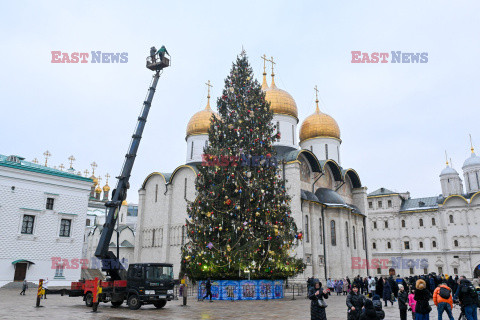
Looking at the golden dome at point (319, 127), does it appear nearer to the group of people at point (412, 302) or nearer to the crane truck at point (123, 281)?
the crane truck at point (123, 281)

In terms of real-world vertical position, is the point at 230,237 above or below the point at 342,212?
below

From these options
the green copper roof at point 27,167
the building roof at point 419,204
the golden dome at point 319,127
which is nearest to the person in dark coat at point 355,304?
the green copper roof at point 27,167

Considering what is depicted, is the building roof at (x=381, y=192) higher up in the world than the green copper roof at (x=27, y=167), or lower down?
higher up

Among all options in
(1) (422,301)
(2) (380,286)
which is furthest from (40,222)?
(1) (422,301)

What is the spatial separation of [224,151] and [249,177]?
5.61 ft

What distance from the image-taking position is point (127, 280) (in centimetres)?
1467

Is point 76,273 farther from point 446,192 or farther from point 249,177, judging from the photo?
point 446,192

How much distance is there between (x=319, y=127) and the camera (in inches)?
1543

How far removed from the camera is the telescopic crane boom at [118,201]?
1455 cm

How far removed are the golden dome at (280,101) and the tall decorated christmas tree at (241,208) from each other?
51.6 ft

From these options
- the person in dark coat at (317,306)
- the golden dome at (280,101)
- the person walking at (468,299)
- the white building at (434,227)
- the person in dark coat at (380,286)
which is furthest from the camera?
the white building at (434,227)

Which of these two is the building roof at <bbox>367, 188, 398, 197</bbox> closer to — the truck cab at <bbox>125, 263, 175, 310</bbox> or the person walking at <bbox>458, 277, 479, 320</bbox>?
the truck cab at <bbox>125, 263, 175, 310</bbox>

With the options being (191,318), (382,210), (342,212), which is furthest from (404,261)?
(191,318)

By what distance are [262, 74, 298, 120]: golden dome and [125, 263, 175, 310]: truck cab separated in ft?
74.7
